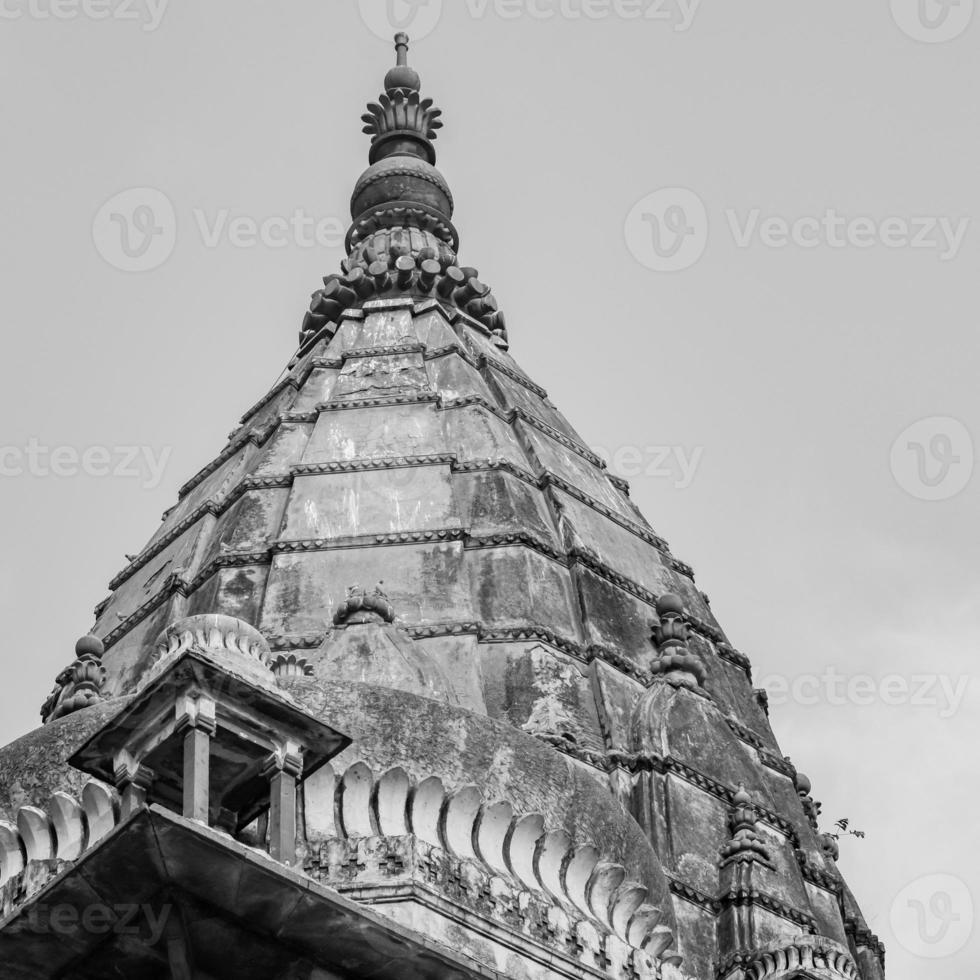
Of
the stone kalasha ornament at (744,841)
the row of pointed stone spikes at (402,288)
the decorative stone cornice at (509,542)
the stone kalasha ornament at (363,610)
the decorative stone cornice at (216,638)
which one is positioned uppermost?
the row of pointed stone spikes at (402,288)

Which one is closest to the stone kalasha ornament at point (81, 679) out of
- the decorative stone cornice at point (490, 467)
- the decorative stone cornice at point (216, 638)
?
the decorative stone cornice at point (490, 467)

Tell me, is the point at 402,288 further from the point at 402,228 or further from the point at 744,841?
the point at 744,841

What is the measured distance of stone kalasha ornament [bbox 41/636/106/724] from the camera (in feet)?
86.8

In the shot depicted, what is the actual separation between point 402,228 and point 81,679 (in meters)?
12.9

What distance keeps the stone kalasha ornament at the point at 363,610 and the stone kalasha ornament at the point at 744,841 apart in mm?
3607

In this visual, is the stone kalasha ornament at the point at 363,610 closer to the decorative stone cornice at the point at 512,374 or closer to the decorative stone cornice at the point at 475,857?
the decorative stone cornice at the point at 475,857

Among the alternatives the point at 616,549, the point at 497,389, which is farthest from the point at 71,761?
the point at 497,389

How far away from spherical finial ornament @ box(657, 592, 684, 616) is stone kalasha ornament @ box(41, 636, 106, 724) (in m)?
5.66

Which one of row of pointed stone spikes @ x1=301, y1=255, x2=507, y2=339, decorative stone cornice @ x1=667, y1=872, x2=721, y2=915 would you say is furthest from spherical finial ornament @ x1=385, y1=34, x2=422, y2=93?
decorative stone cornice @ x1=667, y1=872, x2=721, y2=915

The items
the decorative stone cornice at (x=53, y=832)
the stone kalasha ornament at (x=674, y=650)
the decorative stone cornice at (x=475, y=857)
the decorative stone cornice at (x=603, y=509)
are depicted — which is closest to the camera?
the decorative stone cornice at (x=53, y=832)

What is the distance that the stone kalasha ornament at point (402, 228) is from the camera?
36.3 m

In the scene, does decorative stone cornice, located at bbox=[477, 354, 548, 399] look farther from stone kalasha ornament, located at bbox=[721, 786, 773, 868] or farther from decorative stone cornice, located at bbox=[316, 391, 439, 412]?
stone kalasha ornament, located at bbox=[721, 786, 773, 868]

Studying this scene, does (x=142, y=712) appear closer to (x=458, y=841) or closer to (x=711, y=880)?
(x=458, y=841)

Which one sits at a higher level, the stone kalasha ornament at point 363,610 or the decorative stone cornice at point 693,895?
the stone kalasha ornament at point 363,610
